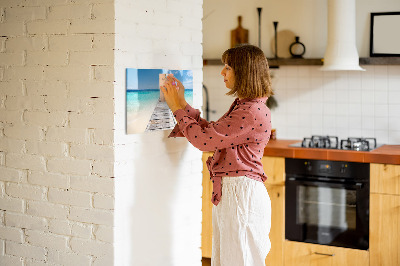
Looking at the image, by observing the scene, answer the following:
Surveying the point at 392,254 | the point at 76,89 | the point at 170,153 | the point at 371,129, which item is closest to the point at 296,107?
the point at 371,129

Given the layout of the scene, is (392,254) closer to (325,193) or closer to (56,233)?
(325,193)

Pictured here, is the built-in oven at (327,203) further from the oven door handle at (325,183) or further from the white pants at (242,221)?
the white pants at (242,221)

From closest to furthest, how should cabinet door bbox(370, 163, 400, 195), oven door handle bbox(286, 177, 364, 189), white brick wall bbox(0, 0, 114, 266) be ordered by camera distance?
white brick wall bbox(0, 0, 114, 266), cabinet door bbox(370, 163, 400, 195), oven door handle bbox(286, 177, 364, 189)

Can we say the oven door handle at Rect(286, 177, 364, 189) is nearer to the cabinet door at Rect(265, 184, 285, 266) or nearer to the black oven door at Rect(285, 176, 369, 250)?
the black oven door at Rect(285, 176, 369, 250)

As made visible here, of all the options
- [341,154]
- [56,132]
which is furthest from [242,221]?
[341,154]

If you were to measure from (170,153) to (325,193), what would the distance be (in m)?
1.57

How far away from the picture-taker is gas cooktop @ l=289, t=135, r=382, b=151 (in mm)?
4137

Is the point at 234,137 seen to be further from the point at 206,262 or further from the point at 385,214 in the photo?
the point at 206,262

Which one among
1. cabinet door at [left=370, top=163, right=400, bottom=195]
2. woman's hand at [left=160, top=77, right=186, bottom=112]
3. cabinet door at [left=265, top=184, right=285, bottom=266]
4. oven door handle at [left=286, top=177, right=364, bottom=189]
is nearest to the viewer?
woman's hand at [left=160, top=77, right=186, bottom=112]

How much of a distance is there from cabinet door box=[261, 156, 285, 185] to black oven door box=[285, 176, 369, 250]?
0.06 m

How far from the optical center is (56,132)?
272cm

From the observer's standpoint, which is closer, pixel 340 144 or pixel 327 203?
pixel 327 203

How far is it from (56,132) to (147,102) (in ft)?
1.45

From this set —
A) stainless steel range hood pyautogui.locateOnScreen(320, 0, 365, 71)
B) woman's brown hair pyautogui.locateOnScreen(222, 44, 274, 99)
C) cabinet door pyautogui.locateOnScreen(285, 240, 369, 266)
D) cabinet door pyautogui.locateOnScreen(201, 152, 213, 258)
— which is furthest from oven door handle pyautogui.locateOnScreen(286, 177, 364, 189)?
woman's brown hair pyautogui.locateOnScreen(222, 44, 274, 99)
